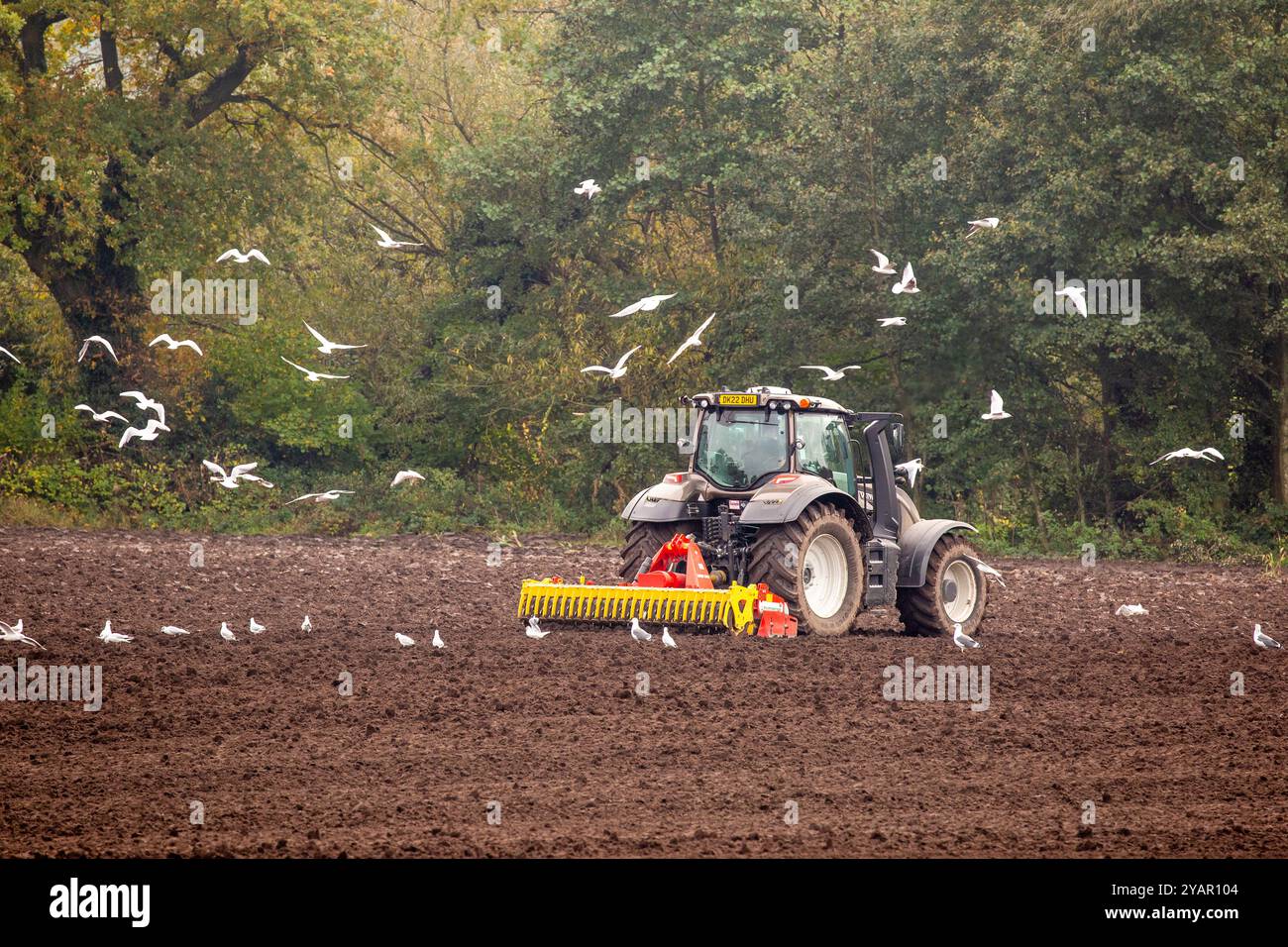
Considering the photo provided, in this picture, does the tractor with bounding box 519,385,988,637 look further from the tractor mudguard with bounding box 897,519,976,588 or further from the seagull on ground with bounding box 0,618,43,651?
the seagull on ground with bounding box 0,618,43,651

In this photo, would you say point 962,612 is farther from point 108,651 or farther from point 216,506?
point 216,506

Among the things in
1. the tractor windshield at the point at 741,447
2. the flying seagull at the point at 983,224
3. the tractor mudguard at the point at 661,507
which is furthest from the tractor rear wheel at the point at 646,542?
the flying seagull at the point at 983,224

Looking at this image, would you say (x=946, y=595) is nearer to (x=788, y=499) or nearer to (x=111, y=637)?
(x=788, y=499)

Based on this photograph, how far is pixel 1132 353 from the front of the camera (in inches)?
1038

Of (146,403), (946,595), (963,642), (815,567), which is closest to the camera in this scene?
(963,642)

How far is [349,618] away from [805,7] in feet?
61.7

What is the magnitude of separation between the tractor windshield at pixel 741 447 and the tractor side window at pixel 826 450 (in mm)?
192

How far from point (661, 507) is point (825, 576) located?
1.63m

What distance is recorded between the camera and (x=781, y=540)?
13.8 m

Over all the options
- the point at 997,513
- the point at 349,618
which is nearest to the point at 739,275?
the point at 997,513

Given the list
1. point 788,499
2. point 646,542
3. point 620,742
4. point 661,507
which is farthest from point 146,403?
point 620,742

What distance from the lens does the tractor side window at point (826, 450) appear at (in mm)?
14680

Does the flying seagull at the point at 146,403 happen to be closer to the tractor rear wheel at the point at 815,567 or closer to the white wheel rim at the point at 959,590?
the tractor rear wheel at the point at 815,567

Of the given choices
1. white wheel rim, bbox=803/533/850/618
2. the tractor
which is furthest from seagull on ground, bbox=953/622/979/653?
white wheel rim, bbox=803/533/850/618
